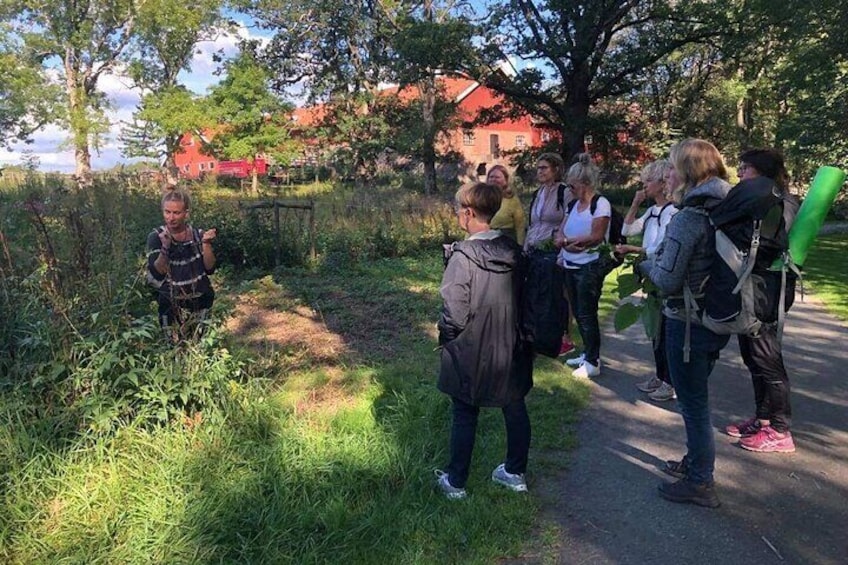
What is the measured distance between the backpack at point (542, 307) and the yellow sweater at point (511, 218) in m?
2.68

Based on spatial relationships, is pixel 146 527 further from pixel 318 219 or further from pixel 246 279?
pixel 318 219

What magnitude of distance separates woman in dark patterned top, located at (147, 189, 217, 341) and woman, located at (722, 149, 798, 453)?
3470mm

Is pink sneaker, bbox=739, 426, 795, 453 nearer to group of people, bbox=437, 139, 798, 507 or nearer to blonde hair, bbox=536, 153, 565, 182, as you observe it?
group of people, bbox=437, 139, 798, 507

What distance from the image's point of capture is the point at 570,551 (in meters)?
3.05

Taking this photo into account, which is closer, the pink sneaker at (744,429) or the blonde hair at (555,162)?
the pink sneaker at (744,429)

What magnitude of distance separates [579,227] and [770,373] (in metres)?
1.92

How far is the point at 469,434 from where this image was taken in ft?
11.1

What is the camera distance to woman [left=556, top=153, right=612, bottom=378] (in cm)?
516

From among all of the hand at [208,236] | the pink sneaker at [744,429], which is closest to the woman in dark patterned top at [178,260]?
the hand at [208,236]

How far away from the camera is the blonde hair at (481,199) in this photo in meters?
3.37

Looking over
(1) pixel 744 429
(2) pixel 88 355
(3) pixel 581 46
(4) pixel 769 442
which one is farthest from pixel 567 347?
(3) pixel 581 46

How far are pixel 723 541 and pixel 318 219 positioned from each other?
11.4 m

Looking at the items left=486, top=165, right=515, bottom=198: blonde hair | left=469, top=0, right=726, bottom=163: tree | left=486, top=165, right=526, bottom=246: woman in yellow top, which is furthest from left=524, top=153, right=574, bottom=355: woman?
left=469, top=0, right=726, bottom=163: tree

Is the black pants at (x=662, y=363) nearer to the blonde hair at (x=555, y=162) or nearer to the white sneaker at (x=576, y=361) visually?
the white sneaker at (x=576, y=361)
